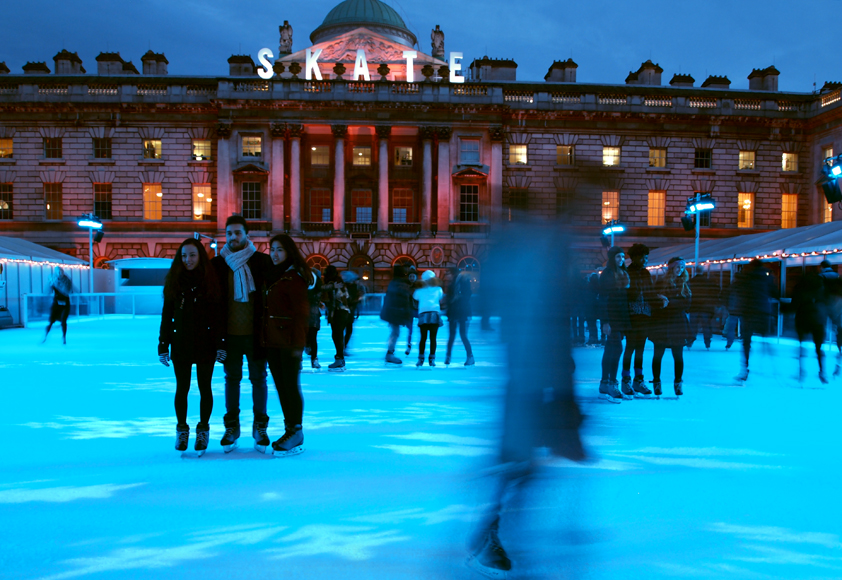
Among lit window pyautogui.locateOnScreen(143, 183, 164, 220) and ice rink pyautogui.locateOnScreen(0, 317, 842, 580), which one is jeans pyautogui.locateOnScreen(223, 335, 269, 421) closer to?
ice rink pyautogui.locateOnScreen(0, 317, 842, 580)

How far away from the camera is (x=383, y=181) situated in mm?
35531

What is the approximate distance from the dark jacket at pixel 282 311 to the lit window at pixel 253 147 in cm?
3261

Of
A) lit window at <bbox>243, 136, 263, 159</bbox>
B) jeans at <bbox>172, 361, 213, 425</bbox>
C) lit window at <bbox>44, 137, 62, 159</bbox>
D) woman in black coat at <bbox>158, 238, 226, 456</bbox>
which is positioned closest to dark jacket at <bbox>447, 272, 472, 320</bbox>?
jeans at <bbox>172, 361, 213, 425</bbox>

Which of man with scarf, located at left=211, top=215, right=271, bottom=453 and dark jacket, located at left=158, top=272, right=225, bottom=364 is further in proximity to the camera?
man with scarf, located at left=211, top=215, right=271, bottom=453

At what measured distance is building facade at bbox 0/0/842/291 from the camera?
34625 mm

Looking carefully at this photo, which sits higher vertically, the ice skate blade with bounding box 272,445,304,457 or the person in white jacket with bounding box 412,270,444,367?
the person in white jacket with bounding box 412,270,444,367

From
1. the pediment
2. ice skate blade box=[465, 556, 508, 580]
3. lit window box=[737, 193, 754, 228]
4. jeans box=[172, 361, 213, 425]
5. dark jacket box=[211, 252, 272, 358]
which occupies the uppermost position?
the pediment

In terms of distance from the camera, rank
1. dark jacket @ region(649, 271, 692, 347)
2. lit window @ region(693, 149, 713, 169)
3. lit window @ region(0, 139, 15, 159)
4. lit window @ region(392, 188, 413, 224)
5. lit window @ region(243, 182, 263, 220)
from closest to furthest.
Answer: dark jacket @ region(649, 271, 692, 347), lit window @ region(0, 139, 15, 159), lit window @ region(243, 182, 263, 220), lit window @ region(693, 149, 713, 169), lit window @ region(392, 188, 413, 224)

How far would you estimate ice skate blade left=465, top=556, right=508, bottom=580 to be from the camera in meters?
2.65

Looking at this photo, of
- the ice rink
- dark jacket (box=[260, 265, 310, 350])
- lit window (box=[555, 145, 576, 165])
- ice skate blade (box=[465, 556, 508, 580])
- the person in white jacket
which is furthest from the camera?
lit window (box=[555, 145, 576, 165])

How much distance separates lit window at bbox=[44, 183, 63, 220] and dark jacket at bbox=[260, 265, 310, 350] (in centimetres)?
3718

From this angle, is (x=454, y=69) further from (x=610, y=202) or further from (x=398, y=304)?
(x=398, y=304)

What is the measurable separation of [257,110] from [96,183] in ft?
36.0

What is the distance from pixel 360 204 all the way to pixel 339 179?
2.51 m
